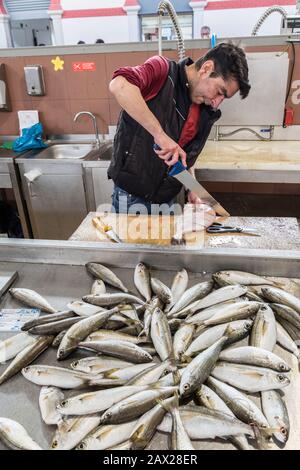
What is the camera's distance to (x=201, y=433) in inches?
31.5

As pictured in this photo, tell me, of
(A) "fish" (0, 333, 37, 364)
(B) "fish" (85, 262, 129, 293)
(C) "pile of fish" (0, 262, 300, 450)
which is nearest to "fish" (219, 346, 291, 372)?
(C) "pile of fish" (0, 262, 300, 450)

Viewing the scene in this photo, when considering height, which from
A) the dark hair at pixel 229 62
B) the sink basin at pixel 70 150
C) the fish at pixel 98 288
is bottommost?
the sink basin at pixel 70 150

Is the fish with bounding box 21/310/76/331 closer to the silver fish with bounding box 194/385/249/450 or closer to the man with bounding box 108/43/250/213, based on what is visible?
the silver fish with bounding box 194/385/249/450

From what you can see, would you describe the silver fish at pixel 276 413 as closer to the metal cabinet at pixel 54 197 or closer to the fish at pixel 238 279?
the fish at pixel 238 279

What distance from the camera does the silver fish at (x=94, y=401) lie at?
843 millimetres

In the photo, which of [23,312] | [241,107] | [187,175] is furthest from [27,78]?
[23,312]

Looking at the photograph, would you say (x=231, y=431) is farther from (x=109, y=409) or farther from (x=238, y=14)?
(x=238, y=14)

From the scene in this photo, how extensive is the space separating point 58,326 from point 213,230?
0.94 metres

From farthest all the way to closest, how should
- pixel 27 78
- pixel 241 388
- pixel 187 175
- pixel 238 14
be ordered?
pixel 238 14 < pixel 27 78 < pixel 187 175 < pixel 241 388

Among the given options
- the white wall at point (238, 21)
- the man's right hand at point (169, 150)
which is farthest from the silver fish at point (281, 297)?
the white wall at point (238, 21)

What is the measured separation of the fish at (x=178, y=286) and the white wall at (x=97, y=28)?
9.25 meters

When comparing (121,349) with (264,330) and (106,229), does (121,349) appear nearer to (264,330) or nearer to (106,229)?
(264,330)

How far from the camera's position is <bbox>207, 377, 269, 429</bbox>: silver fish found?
82 cm

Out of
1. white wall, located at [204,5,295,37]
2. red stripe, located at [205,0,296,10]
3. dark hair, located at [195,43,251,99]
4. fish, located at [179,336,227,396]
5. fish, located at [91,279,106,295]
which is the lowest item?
fish, located at [91,279,106,295]
